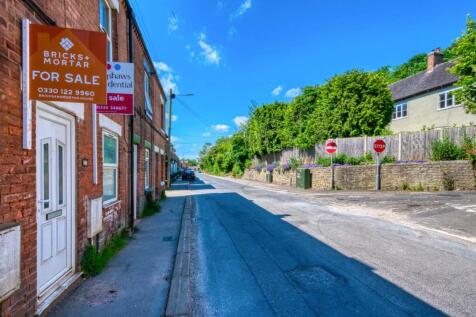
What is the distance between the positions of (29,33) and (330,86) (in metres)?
20.9

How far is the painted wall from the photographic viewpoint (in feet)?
76.6

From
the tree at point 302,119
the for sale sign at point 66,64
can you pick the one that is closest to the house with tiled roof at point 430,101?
the tree at point 302,119

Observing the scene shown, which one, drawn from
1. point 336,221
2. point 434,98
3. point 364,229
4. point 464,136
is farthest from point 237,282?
point 434,98

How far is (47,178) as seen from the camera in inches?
146

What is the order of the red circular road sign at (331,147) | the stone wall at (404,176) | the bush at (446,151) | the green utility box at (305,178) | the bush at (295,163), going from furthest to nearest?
the bush at (295,163) < the green utility box at (305,178) < the red circular road sign at (331,147) < the bush at (446,151) < the stone wall at (404,176)

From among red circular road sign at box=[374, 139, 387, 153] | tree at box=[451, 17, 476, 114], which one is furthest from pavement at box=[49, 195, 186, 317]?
tree at box=[451, 17, 476, 114]

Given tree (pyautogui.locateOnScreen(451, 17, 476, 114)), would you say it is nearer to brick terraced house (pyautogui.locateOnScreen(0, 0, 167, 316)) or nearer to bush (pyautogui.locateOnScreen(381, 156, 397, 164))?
bush (pyautogui.locateOnScreen(381, 156, 397, 164))

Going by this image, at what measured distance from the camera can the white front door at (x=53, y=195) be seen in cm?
352

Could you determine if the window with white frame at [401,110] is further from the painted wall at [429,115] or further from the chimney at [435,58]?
the chimney at [435,58]

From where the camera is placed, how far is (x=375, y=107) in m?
19.7

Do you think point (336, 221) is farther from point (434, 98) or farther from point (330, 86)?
point (434, 98)

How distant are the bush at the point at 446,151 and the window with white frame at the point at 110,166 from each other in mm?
16906

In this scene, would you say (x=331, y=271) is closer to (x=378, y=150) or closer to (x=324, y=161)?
(x=378, y=150)

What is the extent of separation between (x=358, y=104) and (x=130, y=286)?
19.4m
